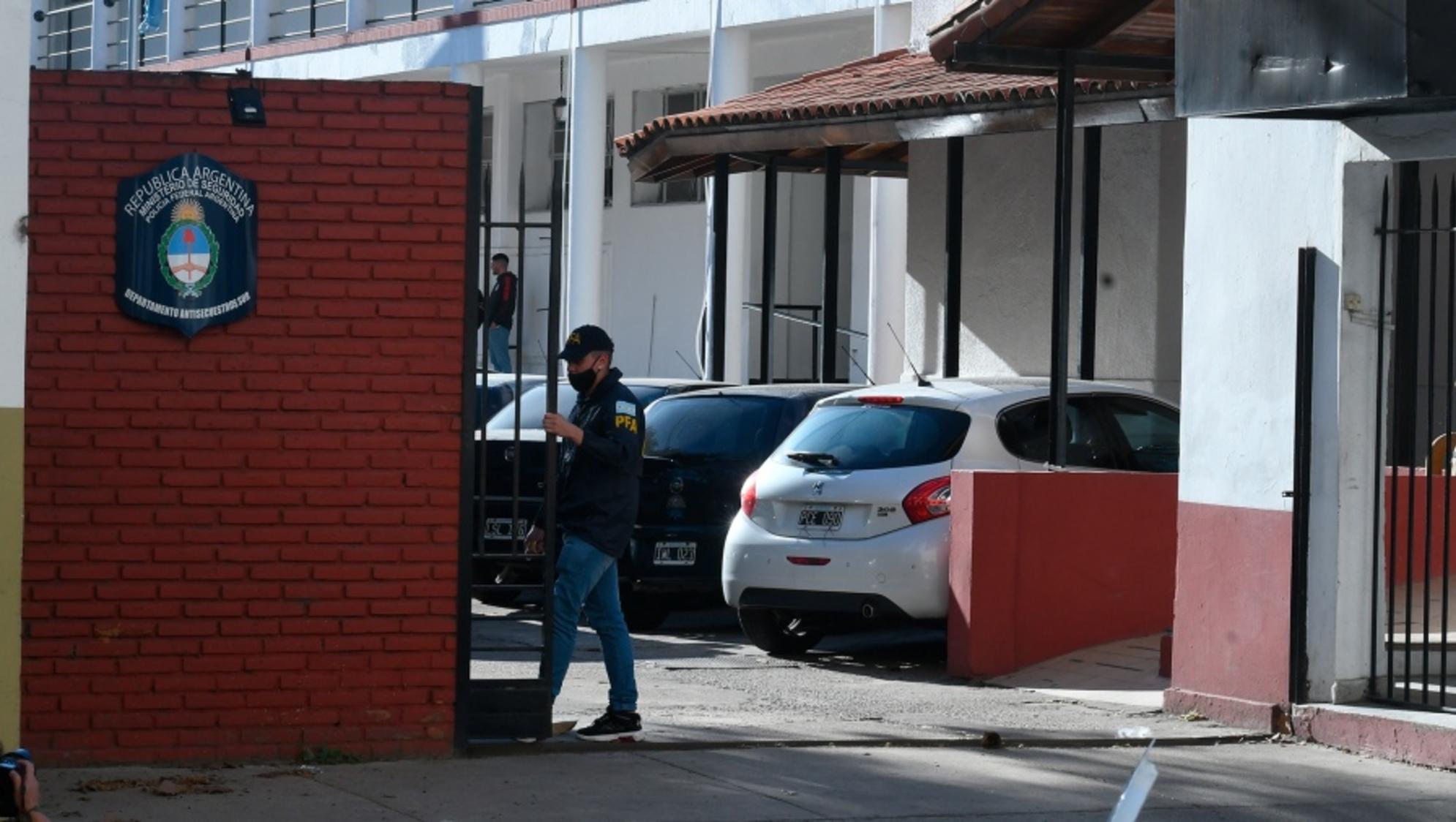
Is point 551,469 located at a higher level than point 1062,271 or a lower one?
lower

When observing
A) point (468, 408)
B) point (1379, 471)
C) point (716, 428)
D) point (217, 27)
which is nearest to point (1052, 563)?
point (1379, 471)

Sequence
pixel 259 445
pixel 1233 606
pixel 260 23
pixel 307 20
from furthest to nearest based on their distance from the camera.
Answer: pixel 307 20
pixel 260 23
pixel 1233 606
pixel 259 445

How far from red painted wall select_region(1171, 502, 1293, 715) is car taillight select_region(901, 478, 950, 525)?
1.74 metres

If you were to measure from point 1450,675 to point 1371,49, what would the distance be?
3.43 metres

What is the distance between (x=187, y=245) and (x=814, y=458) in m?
4.87

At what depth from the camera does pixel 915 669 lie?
12.2 m

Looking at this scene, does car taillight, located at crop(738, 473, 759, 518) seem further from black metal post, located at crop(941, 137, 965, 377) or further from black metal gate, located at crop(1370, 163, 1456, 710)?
black metal post, located at crop(941, 137, 965, 377)

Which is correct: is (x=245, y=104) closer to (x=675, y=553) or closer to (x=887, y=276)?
(x=675, y=553)

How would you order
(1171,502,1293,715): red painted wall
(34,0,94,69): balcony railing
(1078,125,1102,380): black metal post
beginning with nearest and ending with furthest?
(1171,502,1293,715): red painted wall, (1078,125,1102,380): black metal post, (34,0,94,69): balcony railing

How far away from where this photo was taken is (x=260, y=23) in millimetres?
30781

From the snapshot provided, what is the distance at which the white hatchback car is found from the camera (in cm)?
1178

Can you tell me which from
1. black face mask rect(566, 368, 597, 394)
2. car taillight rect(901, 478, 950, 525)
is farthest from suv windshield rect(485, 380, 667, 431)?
black face mask rect(566, 368, 597, 394)

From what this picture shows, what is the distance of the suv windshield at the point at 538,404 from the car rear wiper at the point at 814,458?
269cm

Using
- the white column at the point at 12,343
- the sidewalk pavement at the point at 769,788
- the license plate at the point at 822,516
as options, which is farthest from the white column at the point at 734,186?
the white column at the point at 12,343
